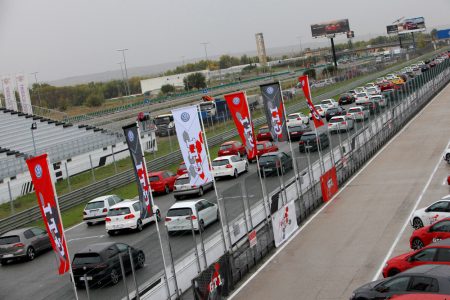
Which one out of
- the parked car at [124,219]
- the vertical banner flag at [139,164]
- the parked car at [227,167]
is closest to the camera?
the vertical banner flag at [139,164]

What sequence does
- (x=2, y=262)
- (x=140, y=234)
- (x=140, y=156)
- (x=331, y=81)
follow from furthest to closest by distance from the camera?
1. (x=331, y=81)
2. (x=140, y=234)
3. (x=2, y=262)
4. (x=140, y=156)

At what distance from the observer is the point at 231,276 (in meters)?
18.9

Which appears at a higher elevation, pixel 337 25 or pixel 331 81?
pixel 337 25

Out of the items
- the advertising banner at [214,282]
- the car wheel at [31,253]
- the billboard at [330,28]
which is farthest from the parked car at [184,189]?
the billboard at [330,28]

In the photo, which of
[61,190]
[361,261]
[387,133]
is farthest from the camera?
[387,133]

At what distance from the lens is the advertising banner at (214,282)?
1677 cm

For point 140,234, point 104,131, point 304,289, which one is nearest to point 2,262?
point 140,234

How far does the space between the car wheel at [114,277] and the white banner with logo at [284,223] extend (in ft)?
21.1

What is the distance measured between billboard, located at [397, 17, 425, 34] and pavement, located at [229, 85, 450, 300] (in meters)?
151

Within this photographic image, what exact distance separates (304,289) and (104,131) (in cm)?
4272

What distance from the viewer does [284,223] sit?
76.6 feet

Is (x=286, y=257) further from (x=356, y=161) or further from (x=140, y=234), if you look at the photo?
(x=356, y=161)

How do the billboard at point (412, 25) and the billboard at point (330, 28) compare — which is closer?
the billboard at point (330, 28)

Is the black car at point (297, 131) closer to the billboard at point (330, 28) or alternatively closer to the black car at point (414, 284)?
the black car at point (414, 284)
